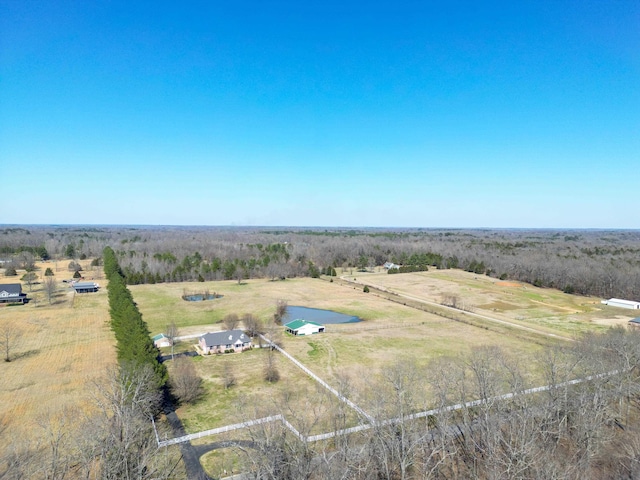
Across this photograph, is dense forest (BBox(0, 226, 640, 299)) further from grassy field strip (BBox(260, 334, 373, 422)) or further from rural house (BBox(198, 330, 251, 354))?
grassy field strip (BBox(260, 334, 373, 422))

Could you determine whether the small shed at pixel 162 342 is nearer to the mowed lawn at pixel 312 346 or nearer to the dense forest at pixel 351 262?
the mowed lawn at pixel 312 346

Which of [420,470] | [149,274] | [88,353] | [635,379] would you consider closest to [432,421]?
[420,470]

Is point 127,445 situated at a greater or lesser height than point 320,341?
greater

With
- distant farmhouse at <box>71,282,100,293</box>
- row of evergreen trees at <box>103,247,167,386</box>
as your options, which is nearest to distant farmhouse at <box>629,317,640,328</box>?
row of evergreen trees at <box>103,247,167,386</box>

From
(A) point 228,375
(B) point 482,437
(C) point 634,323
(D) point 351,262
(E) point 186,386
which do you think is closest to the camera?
(B) point 482,437

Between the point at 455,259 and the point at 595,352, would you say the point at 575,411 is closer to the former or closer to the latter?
the point at 595,352

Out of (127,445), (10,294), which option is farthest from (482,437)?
(10,294)

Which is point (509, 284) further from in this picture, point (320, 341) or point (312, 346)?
point (312, 346)
